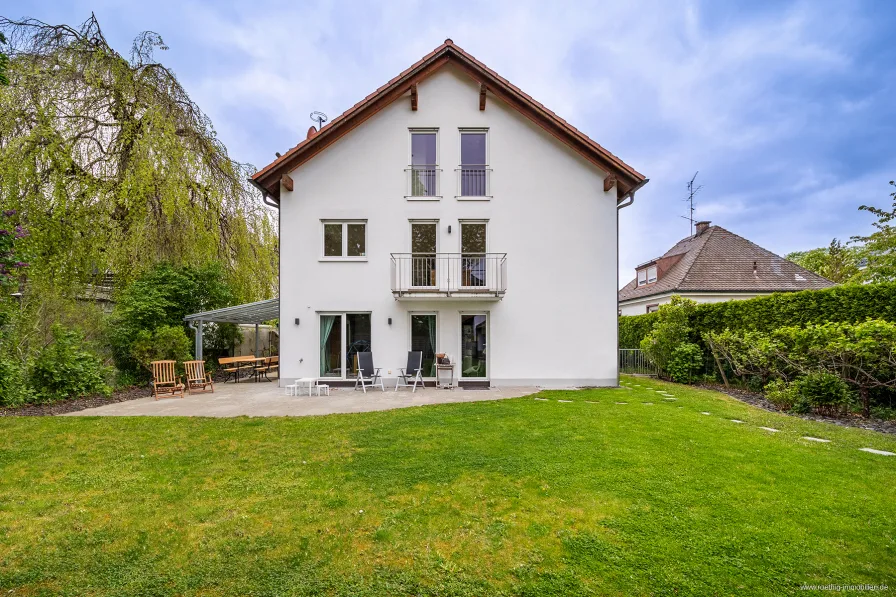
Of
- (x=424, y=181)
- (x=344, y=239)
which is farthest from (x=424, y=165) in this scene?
(x=344, y=239)

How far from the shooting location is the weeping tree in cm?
1036

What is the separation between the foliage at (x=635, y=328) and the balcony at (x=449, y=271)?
7.22m

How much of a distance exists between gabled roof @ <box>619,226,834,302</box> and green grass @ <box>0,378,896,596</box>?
52.5 feet

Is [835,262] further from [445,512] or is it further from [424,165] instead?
[445,512]

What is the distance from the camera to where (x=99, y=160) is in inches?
447

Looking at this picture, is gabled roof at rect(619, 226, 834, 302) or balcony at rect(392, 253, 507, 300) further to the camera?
gabled roof at rect(619, 226, 834, 302)

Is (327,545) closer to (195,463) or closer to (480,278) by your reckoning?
(195,463)

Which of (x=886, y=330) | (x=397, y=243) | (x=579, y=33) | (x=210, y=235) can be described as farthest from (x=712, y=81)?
(x=210, y=235)

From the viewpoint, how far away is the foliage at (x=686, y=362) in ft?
40.5

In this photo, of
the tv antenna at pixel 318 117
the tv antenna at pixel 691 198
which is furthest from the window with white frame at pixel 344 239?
the tv antenna at pixel 691 198

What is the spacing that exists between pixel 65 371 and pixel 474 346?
9.85 m

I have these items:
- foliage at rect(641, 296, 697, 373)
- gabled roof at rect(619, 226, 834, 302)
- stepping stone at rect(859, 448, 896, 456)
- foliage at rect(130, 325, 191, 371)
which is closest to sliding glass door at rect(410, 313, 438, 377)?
foliage at rect(130, 325, 191, 371)

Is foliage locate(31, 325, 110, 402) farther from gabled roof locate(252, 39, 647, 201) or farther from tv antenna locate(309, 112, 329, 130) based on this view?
tv antenna locate(309, 112, 329, 130)

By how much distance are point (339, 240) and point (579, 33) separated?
11661 millimetres
